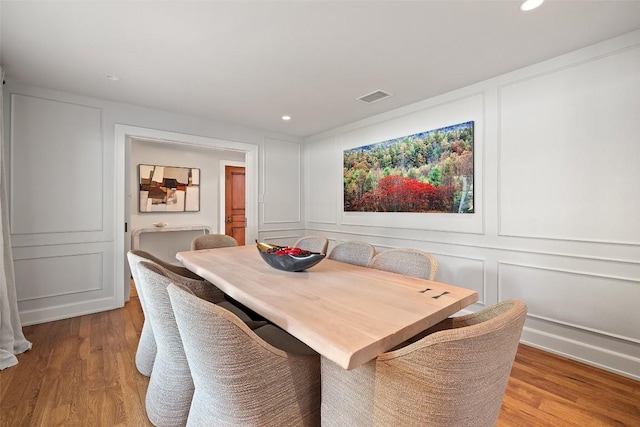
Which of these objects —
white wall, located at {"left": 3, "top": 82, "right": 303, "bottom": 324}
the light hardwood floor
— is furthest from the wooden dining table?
white wall, located at {"left": 3, "top": 82, "right": 303, "bottom": 324}

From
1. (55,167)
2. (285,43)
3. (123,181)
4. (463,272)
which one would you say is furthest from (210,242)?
(463,272)

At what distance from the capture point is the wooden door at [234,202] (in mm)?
5633

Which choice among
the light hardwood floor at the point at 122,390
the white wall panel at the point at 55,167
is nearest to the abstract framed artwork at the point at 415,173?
the light hardwood floor at the point at 122,390

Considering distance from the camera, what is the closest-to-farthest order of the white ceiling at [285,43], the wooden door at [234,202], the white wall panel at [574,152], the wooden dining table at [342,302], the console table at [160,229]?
the wooden dining table at [342,302] → the white ceiling at [285,43] → the white wall panel at [574,152] → the console table at [160,229] → the wooden door at [234,202]

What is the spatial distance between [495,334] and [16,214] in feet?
12.8

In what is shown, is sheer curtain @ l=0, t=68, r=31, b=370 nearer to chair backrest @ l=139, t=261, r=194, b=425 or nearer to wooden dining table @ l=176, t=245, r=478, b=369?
chair backrest @ l=139, t=261, r=194, b=425

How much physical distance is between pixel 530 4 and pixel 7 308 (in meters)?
4.12

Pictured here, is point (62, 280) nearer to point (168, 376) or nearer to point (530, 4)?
point (168, 376)

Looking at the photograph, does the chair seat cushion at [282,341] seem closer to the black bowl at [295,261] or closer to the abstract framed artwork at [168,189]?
the black bowl at [295,261]

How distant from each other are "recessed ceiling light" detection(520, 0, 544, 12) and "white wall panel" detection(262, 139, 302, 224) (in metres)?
3.37

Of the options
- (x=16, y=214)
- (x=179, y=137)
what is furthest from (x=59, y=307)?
(x=179, y=137)

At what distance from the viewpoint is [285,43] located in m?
2.04

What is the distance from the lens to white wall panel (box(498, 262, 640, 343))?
1979 millimetres

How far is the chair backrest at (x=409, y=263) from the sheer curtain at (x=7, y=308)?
8.93 ft
